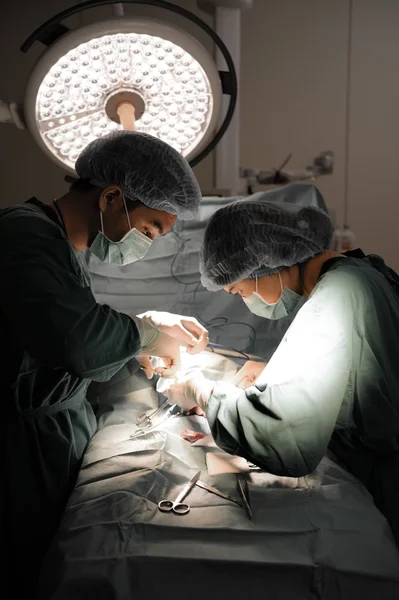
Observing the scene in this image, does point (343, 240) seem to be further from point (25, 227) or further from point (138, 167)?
point (25, 227)

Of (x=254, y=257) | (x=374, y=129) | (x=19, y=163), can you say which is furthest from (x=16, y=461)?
(x=374, y=129)

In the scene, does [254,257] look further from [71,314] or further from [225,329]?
[225,329]

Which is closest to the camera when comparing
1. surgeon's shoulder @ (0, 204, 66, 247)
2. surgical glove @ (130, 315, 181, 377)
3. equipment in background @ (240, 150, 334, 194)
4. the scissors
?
the scissors

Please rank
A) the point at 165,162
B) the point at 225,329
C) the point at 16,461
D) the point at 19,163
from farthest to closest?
the point at 19,163
the point at 225,329
the point at 165,162
the point at 16,461

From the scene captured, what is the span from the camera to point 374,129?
9.92ft

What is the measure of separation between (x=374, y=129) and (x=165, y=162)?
77.0 inches

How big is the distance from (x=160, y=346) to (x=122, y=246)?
0.33 metres

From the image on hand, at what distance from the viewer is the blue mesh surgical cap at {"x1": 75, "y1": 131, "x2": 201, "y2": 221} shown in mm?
1479

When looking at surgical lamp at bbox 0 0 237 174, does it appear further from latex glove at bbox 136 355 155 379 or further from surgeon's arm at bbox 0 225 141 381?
latex glove at bbox 136 355 155 379

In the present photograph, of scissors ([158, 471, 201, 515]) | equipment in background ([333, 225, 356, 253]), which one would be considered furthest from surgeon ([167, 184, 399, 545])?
equipment in background ([333, 225, 356, 253])

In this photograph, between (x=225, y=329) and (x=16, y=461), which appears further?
(x=225, y=329)

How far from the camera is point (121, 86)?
54.2 inches

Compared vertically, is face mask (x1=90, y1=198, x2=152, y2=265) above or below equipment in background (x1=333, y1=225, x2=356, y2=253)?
above

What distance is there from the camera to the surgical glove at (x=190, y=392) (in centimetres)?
155
